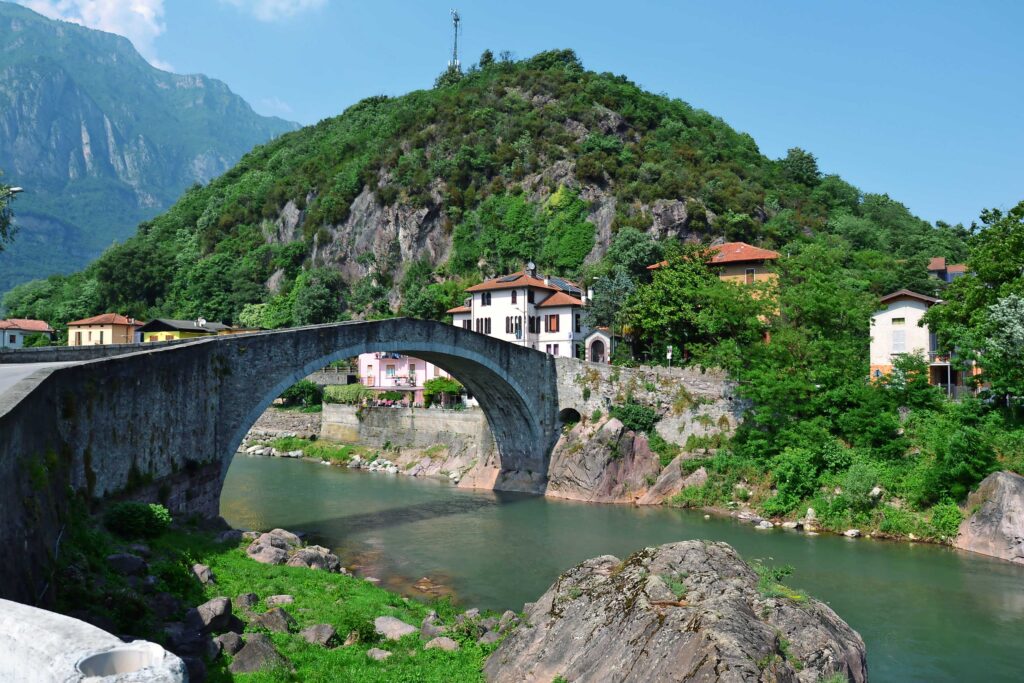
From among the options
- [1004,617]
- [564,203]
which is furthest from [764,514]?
[564,203]

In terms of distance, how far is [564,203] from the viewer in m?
72.6

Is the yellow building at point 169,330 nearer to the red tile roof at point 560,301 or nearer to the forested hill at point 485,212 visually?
the forested hill at point 485,212

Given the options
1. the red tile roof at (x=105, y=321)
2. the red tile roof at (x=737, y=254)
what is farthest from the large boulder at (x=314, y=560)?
the red tile roof at (x=105, y=321)

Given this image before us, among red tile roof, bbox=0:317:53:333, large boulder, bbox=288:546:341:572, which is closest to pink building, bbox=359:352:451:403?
large boulder, bbox=288:546:341:572

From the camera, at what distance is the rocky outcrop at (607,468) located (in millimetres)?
35875

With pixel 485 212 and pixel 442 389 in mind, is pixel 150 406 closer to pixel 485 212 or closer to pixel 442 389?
pixel 442 389

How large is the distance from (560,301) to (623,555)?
27032mm

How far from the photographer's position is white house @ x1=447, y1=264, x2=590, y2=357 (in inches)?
1969

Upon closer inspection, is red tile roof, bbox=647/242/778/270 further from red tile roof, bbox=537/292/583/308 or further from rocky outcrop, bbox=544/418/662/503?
rocky outcrop, bbox=544/418/662/503

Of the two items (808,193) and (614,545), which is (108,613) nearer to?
(614,545)

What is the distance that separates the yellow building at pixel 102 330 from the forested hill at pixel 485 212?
10.4 meters

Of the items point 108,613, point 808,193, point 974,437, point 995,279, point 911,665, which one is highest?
point 808,193

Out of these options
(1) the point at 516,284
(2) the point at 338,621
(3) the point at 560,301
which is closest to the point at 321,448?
(1) the point at 516,284

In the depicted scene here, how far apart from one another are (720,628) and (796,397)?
23.2 m
